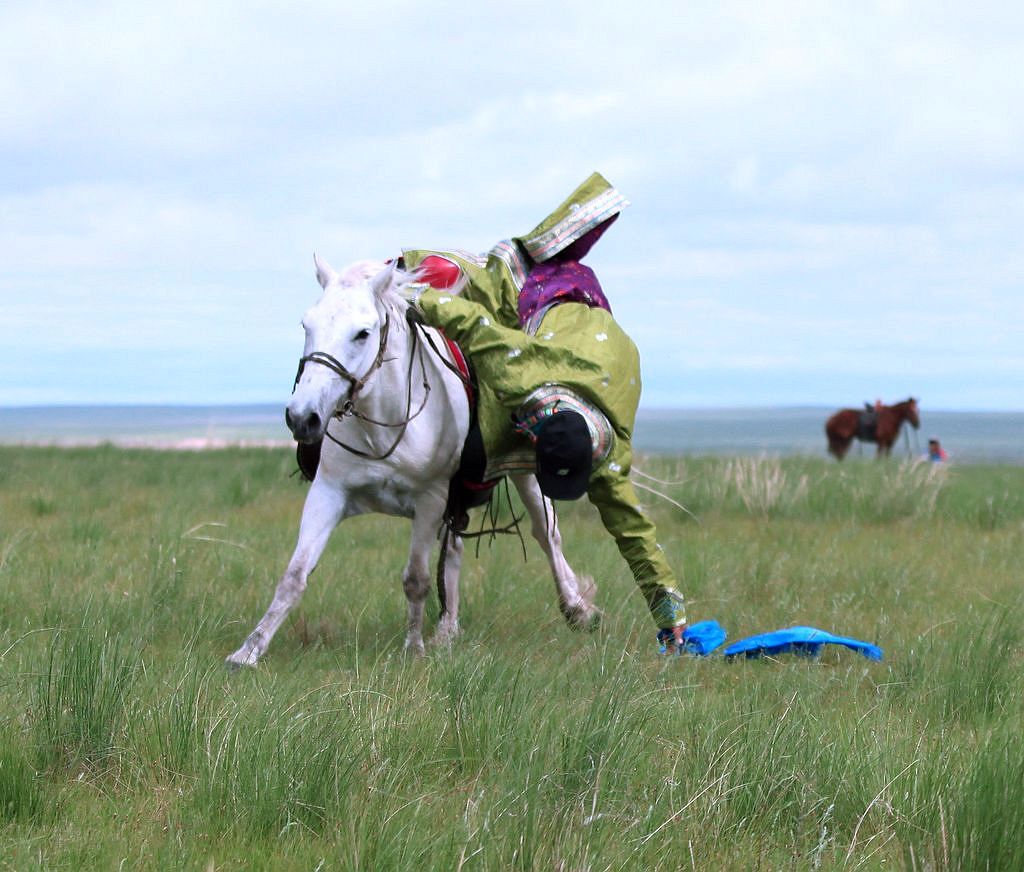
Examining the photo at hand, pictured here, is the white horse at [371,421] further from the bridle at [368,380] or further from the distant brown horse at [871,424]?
the distant brown horse at [871,424]

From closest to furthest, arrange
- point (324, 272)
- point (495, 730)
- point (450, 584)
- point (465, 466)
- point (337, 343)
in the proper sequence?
point (495, 730)
point (337, 343)
point (324, 272)
point (465, 466)
point (450, 584)

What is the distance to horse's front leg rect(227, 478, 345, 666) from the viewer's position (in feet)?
16.2

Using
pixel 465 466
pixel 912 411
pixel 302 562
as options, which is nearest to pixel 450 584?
pixel 465 466

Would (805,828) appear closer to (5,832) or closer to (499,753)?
(499,753)

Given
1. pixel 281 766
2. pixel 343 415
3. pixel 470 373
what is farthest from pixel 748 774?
pixel 470 373

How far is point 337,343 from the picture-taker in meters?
4.52

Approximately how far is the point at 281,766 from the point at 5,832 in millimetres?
651

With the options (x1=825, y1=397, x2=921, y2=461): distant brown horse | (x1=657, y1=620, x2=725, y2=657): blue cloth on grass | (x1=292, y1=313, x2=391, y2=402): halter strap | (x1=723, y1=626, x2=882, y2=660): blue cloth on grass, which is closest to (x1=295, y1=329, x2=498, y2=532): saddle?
(x1=292, y1=313, x2=391, y2=402): halter strap

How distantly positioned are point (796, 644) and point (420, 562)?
1665 mm

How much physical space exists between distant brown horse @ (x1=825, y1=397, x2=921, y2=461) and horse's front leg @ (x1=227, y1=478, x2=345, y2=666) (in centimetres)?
2354

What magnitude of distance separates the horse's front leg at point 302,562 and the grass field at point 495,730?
16cm

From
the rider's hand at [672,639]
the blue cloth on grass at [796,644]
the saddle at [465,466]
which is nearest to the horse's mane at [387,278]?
the saddle at [465,466]

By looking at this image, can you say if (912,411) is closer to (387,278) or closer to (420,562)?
(420,562)

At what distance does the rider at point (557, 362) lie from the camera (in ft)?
15.9
